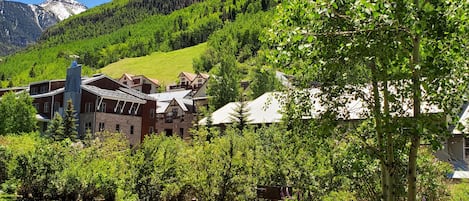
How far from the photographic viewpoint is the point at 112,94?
4841 cm

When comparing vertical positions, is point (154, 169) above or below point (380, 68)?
below

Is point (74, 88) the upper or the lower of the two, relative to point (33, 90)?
lower

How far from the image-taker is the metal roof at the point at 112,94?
4725cm

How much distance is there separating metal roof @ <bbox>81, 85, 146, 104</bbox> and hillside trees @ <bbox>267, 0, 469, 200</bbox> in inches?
1690

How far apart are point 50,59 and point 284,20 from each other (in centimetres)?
15937

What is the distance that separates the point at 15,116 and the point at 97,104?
7590 mm

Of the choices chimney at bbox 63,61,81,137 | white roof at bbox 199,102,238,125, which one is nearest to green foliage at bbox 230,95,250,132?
white roof at bbox 199,102,238,125

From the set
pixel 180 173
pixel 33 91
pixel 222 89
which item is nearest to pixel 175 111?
pixel 222 89

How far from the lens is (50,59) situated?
6043 inches

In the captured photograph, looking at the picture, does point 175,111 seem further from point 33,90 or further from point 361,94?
point 361,94

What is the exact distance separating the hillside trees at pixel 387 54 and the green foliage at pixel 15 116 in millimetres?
39918

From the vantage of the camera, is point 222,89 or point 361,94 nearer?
point 361,94

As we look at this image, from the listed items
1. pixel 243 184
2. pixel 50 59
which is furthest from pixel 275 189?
pixel 50 59

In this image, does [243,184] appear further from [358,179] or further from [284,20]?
[284,20]
